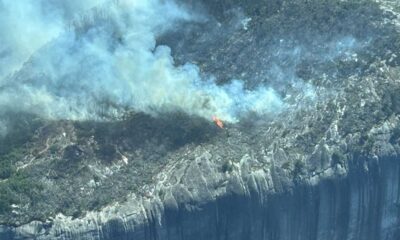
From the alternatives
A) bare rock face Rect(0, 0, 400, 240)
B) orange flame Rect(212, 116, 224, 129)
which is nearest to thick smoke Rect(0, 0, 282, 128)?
orange flame Rect(212, 116, 224, 129)

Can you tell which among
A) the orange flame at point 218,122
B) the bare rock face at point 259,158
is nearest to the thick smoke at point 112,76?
the orange flame at point 218,122

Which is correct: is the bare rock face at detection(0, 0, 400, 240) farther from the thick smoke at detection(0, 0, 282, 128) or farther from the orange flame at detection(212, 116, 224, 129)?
the thick smoke at detection(0, 0, 282, 128)

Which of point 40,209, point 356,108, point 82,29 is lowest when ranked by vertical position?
point 40,209

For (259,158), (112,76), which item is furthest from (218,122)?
(112,76)

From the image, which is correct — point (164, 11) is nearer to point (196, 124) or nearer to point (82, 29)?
point (82, 29)

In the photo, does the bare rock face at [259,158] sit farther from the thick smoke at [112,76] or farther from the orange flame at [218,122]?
the thick smoke at [112,76]

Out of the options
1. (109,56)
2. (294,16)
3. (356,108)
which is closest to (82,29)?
(109,56)
